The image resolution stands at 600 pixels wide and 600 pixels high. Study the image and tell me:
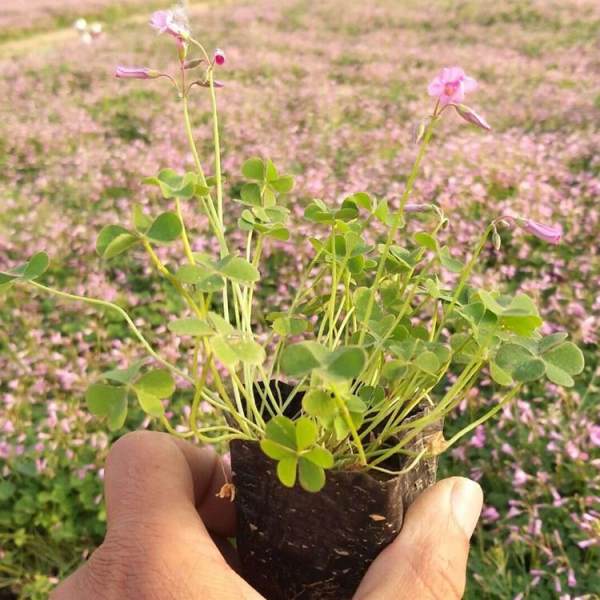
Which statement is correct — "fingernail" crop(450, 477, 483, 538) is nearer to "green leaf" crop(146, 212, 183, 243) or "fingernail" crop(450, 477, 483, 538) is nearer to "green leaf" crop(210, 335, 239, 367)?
"green leaf" crop(210, 335, 239, 367)

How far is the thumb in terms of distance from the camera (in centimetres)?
141

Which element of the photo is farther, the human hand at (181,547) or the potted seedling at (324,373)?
the human hand at (181,547)

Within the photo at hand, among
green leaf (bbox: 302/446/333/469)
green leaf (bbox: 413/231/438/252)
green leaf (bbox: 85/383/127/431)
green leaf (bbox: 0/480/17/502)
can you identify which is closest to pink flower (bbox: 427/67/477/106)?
green leaf (bbox: 413/231/438/252)

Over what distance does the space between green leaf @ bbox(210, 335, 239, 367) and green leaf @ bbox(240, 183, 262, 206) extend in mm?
610

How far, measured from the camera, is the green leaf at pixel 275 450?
1.28 metres

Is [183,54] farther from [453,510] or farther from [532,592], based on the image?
[532,592]

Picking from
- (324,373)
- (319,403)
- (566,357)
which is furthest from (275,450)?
(566,357)

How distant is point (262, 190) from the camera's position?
1.74m

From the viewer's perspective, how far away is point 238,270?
129 cm

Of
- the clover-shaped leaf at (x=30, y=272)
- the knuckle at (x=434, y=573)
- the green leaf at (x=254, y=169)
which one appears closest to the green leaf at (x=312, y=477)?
the knuckle at (x=434, y=573)

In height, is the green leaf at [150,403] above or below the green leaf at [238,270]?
below

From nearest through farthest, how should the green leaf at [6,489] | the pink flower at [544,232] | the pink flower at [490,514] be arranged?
the pink flower at [544,232]
the pink flower at [490,514]
the green leaf at [6,489]

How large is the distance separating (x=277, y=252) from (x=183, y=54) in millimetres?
3359

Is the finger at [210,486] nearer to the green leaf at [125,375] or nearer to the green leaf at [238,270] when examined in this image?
the green leaf at [125,375]
